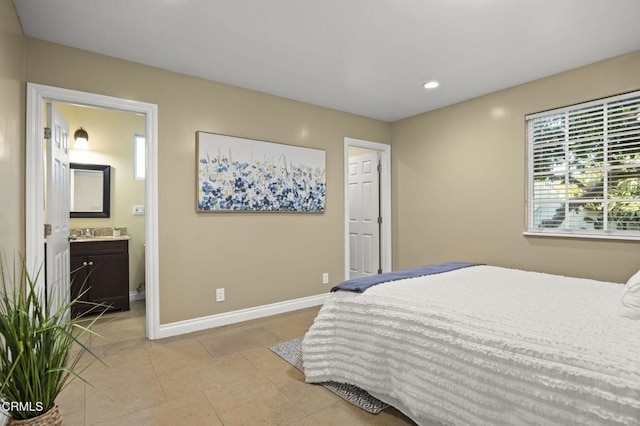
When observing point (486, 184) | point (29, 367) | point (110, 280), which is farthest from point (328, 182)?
point (29, 367)

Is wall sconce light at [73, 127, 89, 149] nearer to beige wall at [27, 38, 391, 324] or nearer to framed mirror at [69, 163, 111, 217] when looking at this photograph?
framed mirror at [69, 163, 111, 217]

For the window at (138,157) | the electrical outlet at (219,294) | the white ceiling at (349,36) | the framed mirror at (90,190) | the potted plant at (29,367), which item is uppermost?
the white ceiling at (349,36)

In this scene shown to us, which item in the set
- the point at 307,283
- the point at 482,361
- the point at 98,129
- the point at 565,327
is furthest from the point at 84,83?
the point at 565,327

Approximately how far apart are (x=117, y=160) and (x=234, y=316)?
261 centimetres

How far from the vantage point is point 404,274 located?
247 centimetres

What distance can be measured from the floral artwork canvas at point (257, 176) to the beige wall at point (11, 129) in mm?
1222

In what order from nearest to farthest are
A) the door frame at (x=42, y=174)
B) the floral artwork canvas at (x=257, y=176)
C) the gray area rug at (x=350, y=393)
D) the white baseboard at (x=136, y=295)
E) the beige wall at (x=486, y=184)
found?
1. the gray area rug at (x=350, y=393)
2. the door frame at (x=42, y=174)
3. the beige wall at (x=486, y=184)
4. the floral artwork canvas at (x=257, y=176)
5. the white baseboard at (x=136, y=295)

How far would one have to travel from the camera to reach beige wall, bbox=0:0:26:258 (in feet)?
5.78

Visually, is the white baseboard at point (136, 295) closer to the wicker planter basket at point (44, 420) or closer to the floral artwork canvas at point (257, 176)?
the floral artwork canvas at point (257, 176)

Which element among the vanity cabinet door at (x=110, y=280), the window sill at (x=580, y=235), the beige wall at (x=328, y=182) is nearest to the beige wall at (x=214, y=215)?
the beige wall at (x=328, y=182)

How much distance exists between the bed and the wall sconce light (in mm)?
3710

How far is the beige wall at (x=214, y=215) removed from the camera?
2656 mm

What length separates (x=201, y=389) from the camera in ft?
6.72

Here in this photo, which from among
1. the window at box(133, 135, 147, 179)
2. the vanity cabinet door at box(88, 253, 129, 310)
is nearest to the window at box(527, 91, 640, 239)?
the vanity cabinet door at box(88, 253, 129, 310)
